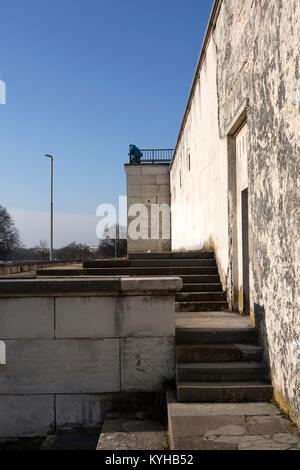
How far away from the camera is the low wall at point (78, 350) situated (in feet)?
14.1

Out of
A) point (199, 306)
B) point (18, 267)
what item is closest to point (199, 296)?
point (199, 306)

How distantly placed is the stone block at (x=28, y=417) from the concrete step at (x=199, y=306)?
2546mm

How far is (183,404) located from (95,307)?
4.76ft

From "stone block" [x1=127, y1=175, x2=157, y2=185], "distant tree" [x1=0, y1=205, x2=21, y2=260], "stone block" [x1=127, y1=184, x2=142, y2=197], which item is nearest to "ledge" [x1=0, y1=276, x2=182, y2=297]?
"stone block" [x1=127, y1=184, x2=142, y2=197]

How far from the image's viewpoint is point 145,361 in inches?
170

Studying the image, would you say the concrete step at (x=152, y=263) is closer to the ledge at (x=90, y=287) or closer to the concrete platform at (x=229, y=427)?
the ledge at (x=90, y=287)

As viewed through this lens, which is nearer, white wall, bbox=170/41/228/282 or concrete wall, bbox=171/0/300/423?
concrete wall, bbox=171/0/300/423

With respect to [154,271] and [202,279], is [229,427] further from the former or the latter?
[154,271]

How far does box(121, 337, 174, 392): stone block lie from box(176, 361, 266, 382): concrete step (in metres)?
0.25

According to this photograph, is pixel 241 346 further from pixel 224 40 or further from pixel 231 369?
pixel 224 40

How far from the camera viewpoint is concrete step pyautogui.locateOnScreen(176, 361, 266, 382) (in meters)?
4.02

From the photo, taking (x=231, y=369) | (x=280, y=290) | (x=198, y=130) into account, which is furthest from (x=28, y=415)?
(x=198, y=130)

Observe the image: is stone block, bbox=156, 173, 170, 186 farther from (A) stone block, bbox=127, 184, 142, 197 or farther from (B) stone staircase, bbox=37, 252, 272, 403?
(B) stone staircase, bbox=37, 252, 272, 403

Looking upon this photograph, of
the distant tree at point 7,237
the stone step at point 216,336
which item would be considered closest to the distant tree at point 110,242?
the distant tree at point 7,237
